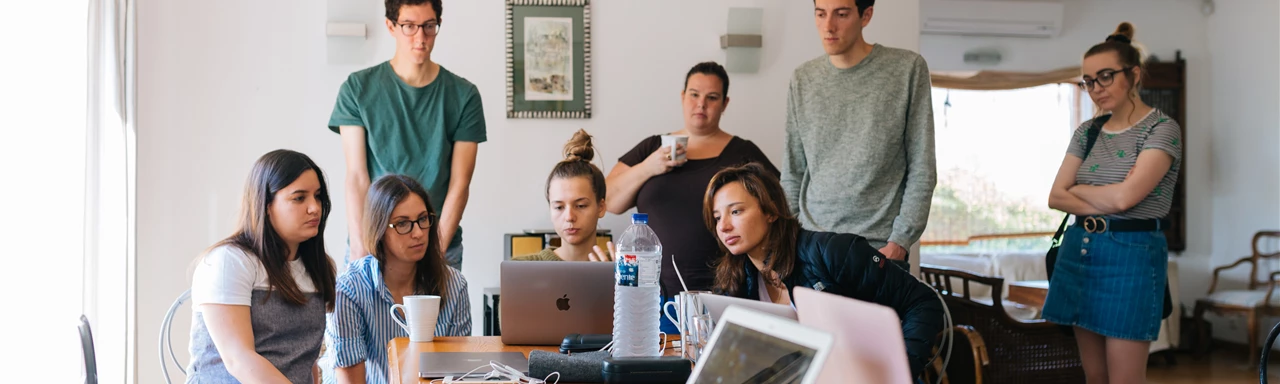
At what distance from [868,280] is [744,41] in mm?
2122

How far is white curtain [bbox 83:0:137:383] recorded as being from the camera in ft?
9.80

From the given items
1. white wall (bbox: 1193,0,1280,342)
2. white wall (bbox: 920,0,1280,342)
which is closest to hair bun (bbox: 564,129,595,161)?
white wall (bbox: 920,0,1280,342)

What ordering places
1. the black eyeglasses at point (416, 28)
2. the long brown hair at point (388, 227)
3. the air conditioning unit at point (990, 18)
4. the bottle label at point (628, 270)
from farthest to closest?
the air conditioning unit at point (990, 18) < the black eyeglasses at point (416, 28) < the long brown hair at point (388, 227) < the bottle label at point (628, 270)

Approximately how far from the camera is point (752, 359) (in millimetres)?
1121

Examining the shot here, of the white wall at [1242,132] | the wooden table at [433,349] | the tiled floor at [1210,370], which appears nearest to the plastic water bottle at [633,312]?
the wooden table at [433,349]

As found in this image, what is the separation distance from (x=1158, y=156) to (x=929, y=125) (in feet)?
2.35

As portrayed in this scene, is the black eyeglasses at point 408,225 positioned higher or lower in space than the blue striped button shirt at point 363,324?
higher

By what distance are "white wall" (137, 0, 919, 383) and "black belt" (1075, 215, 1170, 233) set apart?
1397 mm

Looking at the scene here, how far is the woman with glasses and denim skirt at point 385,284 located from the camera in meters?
2.25

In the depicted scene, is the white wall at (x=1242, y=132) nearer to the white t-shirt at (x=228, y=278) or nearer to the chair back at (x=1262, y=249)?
the chair back at (x=1262, y=249)

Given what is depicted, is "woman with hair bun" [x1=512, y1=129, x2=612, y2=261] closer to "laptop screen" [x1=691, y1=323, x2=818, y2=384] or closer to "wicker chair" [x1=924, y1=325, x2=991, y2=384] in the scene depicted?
"laptop screen" [x1=691, y1=323, x2=818, y2=384]

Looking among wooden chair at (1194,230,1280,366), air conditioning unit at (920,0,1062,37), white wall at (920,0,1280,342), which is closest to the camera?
wooden chair at (1194,230,1280,366)

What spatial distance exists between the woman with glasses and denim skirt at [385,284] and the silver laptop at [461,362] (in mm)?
459

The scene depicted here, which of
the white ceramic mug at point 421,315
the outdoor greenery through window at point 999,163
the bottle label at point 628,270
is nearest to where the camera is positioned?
the bottle label at point 628,270
